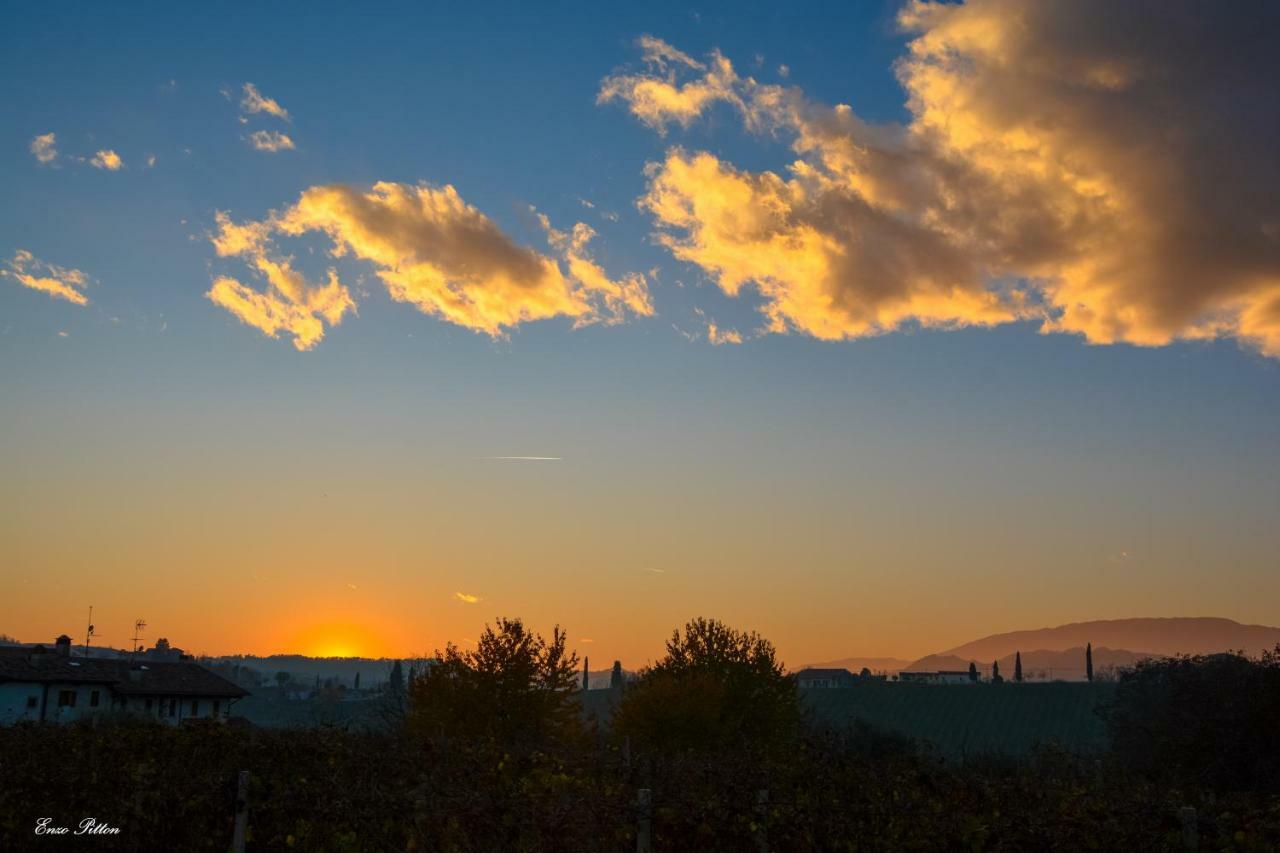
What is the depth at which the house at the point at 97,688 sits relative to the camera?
62.4 meters

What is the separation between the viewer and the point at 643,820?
10453 millimetres

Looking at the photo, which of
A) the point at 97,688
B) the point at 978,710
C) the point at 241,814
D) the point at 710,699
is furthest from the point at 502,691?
the point at 978,710

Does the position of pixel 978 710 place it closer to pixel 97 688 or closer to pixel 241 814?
pixel 97 688

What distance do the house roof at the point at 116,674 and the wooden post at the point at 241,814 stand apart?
196 ft

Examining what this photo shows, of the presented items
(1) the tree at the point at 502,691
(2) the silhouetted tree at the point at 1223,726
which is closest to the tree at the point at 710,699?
(1) the tree at the point at 502,691

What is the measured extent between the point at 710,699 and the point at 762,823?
2988 centimetres

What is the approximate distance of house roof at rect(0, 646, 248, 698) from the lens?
63812 mm

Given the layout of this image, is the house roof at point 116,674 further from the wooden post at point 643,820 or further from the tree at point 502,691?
the wooden post at point 643,820

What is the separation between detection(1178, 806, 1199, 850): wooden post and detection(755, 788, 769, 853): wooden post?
3.96 metres

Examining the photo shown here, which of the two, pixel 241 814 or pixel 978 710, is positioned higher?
pixel 241 814

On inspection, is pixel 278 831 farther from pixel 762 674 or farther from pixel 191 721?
pixel 762 674

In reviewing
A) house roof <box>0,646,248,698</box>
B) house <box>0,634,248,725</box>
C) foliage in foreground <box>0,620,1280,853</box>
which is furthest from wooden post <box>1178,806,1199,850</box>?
house roof <box>0,646,248,698</box>

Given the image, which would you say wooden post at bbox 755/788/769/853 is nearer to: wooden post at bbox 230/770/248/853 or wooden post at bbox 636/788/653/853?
wooden post at bbox 636/788/653/853

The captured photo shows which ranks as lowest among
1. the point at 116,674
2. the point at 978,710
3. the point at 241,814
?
the point at 978,710
